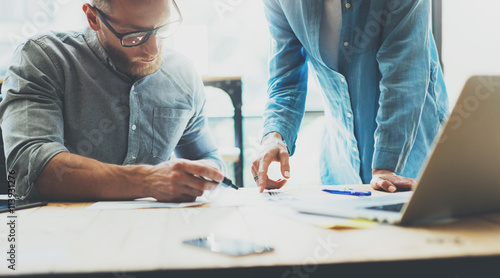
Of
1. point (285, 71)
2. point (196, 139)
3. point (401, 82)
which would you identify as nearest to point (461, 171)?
point (401, 82)

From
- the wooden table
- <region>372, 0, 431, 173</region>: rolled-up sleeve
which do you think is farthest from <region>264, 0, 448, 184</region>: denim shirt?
the wooden table

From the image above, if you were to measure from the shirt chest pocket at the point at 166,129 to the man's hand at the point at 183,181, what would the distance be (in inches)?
20.9

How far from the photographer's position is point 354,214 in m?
0.63

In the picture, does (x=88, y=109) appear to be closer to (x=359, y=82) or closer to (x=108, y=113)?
A: (x=108, y=113)

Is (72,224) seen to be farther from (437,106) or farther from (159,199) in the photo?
(437,106)

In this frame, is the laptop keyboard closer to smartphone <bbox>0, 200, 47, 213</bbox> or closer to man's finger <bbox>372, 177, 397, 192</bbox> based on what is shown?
man's finger <bbox>372, 177, 397, 192</bbox>

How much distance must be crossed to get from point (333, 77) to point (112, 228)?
3.26ft

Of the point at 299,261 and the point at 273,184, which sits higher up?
the point at 299,261

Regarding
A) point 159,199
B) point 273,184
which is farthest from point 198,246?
point 273,184

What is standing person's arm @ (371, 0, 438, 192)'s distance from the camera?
117 centimetres

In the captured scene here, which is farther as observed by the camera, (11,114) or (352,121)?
(352,121)

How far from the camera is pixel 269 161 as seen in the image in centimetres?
113

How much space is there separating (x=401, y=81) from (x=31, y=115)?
1.05 m

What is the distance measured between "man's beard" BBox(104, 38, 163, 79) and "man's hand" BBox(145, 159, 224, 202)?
0.58 meters
